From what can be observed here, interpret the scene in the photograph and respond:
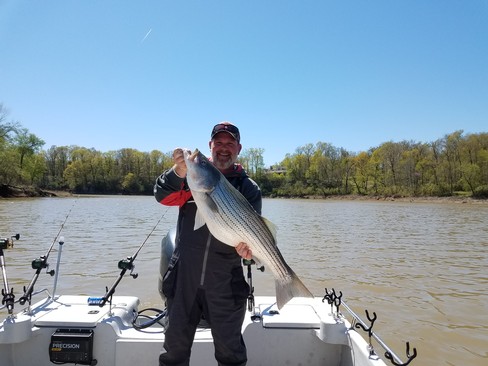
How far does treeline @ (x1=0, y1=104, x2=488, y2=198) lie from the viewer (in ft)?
208

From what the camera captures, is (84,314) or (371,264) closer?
(84,314)

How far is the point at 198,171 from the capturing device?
293 cm

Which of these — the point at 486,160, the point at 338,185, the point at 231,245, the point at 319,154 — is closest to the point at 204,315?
the point at 231,245

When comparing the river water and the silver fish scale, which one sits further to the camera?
the river water

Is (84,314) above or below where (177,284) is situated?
below

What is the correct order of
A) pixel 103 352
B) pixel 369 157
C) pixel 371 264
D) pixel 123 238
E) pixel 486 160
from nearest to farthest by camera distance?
1. pixel 103 352
2. pixel 371 264
3. pixel 123 238
4. pixel 486 160
5. pixel 369 157

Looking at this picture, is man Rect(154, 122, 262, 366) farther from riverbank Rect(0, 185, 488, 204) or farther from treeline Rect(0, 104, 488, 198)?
riverbank Rect(0, 185, 488, 204)

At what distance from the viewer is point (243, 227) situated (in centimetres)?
305

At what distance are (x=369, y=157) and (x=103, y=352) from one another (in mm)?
86858

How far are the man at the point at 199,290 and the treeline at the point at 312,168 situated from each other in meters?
45.2

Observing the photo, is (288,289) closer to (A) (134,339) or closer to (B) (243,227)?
(B) (243,227)

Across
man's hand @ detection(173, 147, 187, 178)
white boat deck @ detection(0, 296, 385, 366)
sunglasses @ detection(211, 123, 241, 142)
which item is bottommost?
white boat deck @ detection(0, 296, 385, 366)

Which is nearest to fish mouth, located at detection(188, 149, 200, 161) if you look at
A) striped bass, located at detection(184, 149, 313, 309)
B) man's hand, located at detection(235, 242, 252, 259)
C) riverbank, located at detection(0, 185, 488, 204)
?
striped bass, located at detection(184, 149, 313, 309)

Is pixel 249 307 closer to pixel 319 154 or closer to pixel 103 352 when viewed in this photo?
pixel 103 352
